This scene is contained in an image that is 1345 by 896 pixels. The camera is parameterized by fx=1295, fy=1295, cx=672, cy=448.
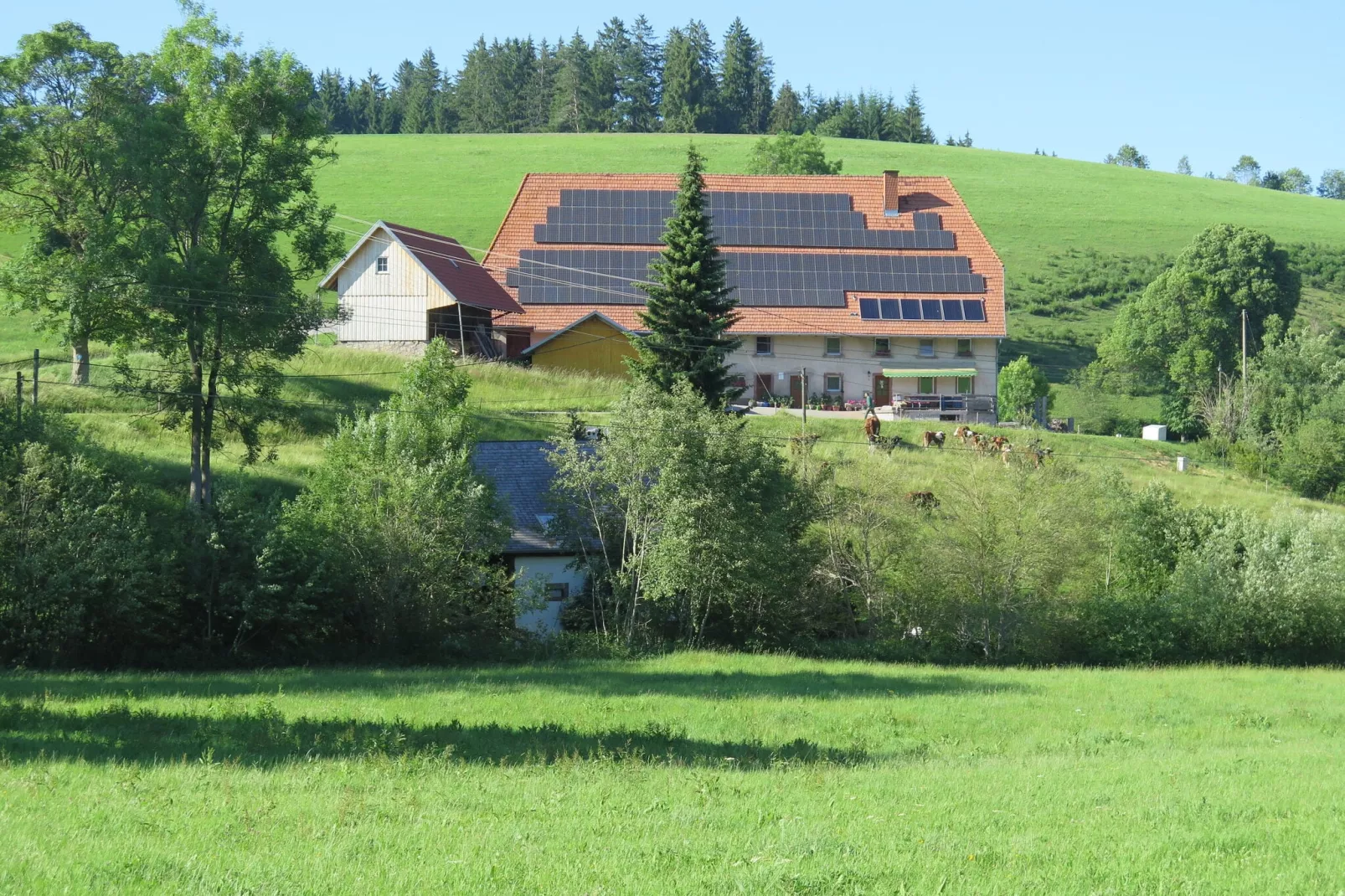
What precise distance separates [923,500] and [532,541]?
1086cm

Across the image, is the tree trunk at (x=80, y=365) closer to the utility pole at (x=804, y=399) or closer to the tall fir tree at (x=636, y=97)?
the utility pole at (x=804, y=399)

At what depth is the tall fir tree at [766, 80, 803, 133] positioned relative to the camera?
490 feet

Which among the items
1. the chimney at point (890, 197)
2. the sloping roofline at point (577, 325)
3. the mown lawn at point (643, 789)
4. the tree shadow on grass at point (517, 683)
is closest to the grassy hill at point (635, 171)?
the sloping roofline at point (577, 325)

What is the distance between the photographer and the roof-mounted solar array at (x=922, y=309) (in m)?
56.6

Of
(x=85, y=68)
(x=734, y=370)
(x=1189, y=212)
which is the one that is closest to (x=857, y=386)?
(x=734, y=370)

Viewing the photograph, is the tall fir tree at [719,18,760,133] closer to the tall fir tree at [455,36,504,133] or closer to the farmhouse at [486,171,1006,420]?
the tall fir tree at [455,36,504,133]

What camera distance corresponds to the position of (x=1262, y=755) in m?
17.5

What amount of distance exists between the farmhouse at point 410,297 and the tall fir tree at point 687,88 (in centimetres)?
9354

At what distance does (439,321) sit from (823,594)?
24.5 meters

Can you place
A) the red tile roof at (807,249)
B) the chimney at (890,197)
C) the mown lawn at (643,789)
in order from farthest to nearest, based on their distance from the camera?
the chimney at (890,197) → the red tile roof at (807,249) → the mown lawn at (643,789)

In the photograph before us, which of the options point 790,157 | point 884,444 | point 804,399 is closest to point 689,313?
point 804,399

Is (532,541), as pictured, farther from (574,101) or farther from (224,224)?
(574,101)

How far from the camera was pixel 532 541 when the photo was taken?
32094mm

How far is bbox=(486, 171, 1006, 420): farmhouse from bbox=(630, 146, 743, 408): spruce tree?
13794mm
